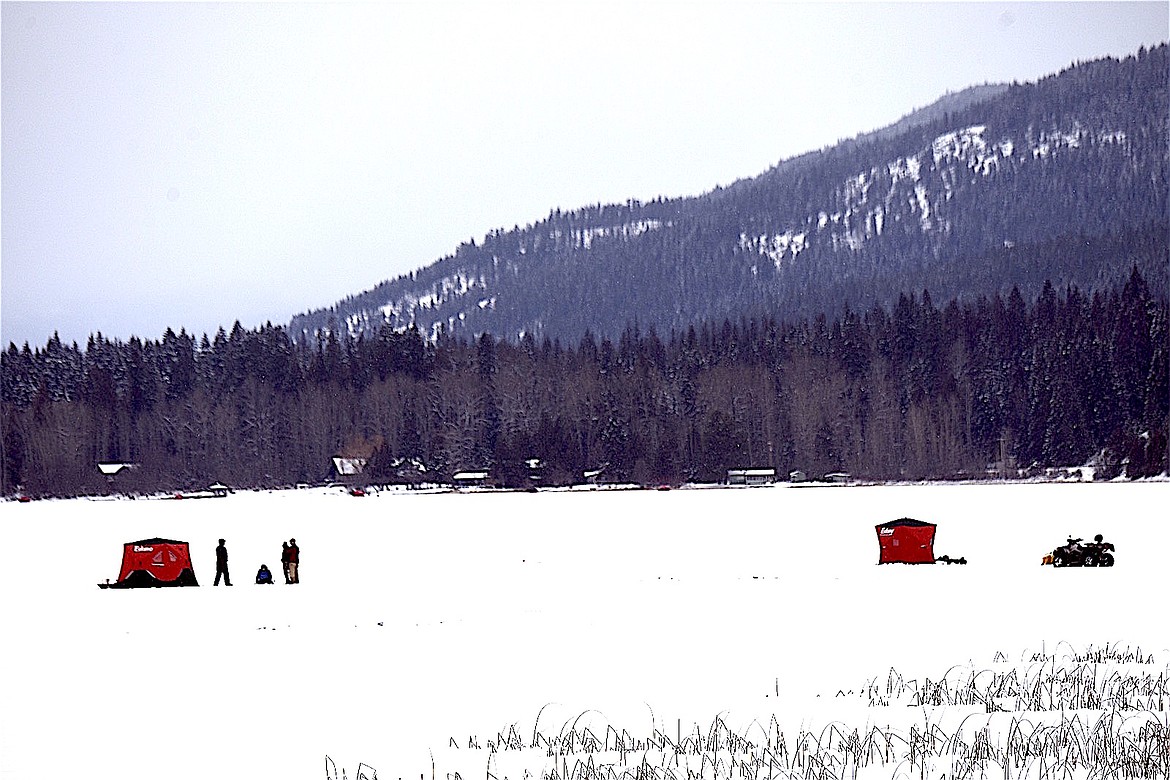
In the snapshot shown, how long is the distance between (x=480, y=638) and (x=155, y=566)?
12922mm

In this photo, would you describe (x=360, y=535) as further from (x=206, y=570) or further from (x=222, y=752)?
(x=222, y=752)

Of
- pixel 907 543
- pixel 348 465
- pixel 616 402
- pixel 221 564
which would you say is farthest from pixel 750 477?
pixel 221 564

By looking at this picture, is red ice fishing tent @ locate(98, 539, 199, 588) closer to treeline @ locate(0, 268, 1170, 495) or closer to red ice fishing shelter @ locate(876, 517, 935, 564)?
red ice fishing shelter @ locate(876, 517, 935, 564)

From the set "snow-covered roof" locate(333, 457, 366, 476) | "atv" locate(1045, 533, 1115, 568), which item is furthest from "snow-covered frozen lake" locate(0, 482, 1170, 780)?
Answer: "snow-covered roof" locate(333, 457, 366, 476)

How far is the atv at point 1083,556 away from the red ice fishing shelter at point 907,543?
369cm

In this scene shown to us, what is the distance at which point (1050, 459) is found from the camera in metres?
118

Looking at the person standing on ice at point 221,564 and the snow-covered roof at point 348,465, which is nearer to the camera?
the person standing on ice at point 221,564

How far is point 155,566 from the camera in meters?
31.6

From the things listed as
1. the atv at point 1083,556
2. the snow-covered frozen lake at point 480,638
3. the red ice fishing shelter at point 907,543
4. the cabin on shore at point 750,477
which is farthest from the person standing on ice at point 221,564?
the cabin on shore at point 750,477

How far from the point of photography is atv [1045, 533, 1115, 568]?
104 ft

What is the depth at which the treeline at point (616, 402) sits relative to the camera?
4806 inches

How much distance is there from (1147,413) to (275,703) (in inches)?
4348

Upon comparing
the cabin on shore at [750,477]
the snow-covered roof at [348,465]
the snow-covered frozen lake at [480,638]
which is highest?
the snow-covered roof at [348,465]

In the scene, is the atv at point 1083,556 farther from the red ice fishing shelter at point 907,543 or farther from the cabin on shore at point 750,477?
the cabin on shore at point 750,477
